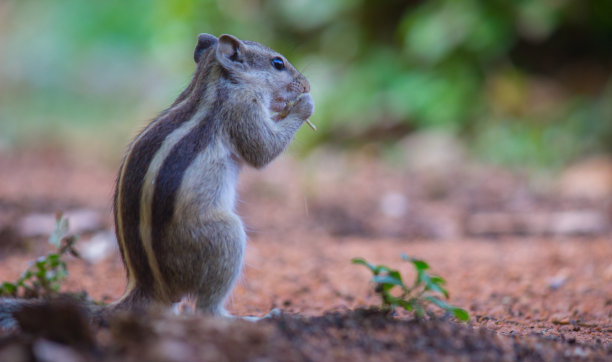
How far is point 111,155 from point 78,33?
1010 centimetres

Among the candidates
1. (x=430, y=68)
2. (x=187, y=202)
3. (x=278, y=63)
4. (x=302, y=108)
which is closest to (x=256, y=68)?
(x=278, y=63)

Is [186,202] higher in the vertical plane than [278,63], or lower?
lower

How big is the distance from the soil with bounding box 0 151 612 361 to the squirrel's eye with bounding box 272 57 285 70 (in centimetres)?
72

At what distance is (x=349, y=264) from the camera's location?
541cm

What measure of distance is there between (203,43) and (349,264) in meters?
2.30

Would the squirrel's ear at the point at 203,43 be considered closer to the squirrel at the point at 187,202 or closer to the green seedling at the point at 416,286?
the squirrel at the point at 187,202

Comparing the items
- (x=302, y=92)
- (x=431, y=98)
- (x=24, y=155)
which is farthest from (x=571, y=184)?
(x=24, y=155)

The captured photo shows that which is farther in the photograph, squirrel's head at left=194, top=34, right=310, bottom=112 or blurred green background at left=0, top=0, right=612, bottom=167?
blurred green background at left=0, top=0, right=612, bottom=167

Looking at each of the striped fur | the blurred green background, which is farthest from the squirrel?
the blurred green background

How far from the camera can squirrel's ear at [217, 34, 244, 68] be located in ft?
12.4

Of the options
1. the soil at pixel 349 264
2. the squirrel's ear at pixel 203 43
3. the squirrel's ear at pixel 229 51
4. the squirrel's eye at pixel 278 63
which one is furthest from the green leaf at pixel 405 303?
the squirrel's ear at pixel 203 43

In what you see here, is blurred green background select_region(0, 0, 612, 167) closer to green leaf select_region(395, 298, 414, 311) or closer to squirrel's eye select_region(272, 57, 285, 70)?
squirrel's eye select_region(272, 57, 285, 70)

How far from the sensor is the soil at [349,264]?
2295 millimetres

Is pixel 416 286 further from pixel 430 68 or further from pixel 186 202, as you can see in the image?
pixel 430 68
